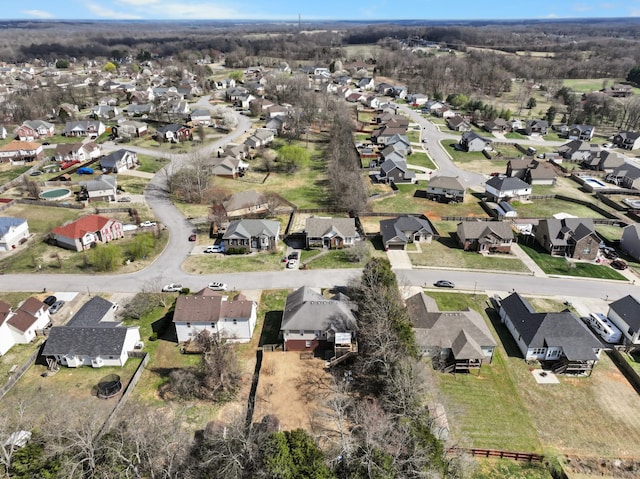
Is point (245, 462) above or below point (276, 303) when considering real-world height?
above

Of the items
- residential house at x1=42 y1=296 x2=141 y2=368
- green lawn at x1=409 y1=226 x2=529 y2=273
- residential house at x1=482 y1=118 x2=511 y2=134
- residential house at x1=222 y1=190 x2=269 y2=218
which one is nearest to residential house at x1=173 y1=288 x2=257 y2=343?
residential house at x1=42 y1=296 x2=141 y2=368

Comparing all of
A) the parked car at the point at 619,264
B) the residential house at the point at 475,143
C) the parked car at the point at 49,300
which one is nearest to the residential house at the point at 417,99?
the residential house at the point at 475,143

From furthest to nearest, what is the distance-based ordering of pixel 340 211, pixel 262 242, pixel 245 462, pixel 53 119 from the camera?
pixel 53 119 → pixel 340 211 → pixel 262 242 → pixel 245 462

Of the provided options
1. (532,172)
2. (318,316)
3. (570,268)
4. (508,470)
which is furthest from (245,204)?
(532,172)

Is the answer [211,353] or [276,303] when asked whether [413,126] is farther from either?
[211,353]

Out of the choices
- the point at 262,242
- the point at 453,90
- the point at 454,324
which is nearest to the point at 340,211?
the point at 262,242
